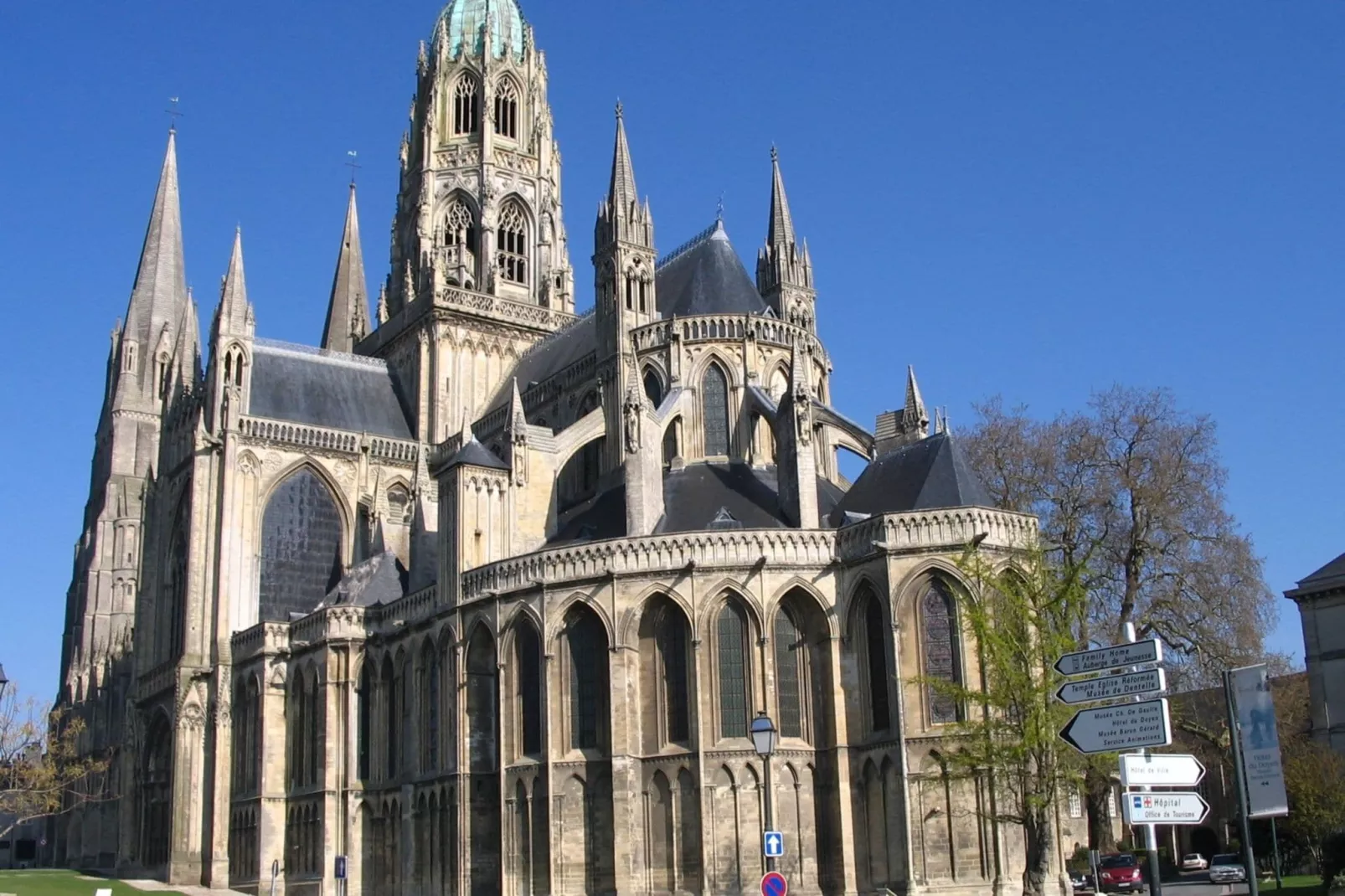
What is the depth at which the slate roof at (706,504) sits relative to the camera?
3796 cm

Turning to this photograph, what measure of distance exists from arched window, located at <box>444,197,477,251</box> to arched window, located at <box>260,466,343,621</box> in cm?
1243

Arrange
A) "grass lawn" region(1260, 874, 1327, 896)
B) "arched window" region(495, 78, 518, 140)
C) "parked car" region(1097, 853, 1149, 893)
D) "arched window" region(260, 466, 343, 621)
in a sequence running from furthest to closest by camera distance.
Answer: "arched window" region(495, 78, 518, 140)
"arched window" region(260, 466, 343, 621)
"parked car" region(1097, 853, 1149, 893)
"grass lawn" region(1260, 874, 1327, 896)

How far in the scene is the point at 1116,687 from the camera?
11.7 metres

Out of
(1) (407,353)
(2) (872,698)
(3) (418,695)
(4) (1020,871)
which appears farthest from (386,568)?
(4) (1020,871)

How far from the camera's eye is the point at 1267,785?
1291 cm

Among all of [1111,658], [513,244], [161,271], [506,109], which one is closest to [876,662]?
[1111,658]

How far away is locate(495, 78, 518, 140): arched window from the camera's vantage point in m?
63.3

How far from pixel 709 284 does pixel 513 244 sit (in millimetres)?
18369

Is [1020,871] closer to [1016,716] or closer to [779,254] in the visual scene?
[1016,716]

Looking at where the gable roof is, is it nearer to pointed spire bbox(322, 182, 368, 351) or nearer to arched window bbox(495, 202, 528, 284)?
arched window bbox(495, 202, 528, 284)

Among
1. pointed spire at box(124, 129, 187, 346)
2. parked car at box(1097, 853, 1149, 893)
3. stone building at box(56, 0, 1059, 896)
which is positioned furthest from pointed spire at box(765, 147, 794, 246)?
pointed spire at box(124, 129, 187, 346)

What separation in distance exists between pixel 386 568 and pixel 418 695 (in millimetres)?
7377

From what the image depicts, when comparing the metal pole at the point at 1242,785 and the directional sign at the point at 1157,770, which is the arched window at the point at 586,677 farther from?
the directional sign at the point at 1157,770

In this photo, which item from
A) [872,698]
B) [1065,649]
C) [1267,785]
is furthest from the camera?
[872,698]
